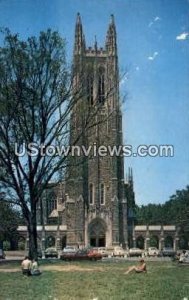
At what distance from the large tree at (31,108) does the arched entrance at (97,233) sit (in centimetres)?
3606

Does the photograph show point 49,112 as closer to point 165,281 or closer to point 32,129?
point 32,129

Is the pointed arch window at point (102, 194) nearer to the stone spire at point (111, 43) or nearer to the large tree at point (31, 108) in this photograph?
the stone spire at point (111, 43)

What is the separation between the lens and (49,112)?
82.4ft

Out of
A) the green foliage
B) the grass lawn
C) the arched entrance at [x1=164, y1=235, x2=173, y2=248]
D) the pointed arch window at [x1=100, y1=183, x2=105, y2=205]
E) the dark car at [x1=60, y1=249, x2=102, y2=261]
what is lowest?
the grass lawn

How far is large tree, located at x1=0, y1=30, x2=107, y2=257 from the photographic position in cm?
2450

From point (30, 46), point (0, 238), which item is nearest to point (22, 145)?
point (30, 46)

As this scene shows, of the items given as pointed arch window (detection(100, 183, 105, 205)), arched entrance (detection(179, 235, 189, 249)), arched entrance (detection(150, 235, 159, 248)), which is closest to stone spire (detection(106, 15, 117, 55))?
pointed arch window (detection(100, 183, 105, 205))

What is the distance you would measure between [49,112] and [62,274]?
9096 mm

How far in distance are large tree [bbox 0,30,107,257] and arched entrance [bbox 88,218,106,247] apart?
118 feet

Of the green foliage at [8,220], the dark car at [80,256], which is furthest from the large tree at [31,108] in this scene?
the green foliage at [8,220]

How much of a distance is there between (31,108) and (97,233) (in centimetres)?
3846

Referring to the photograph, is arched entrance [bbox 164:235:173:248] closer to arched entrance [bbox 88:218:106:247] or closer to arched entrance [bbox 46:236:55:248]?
arched entrance [bbox 88:218:106:247]

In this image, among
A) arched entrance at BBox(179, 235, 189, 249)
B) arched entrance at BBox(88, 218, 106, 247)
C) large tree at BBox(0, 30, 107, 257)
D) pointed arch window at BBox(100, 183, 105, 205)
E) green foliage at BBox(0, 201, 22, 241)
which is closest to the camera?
large tree at BBox(0, 30, 107, 257)

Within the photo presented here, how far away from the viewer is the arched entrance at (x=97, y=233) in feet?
200
